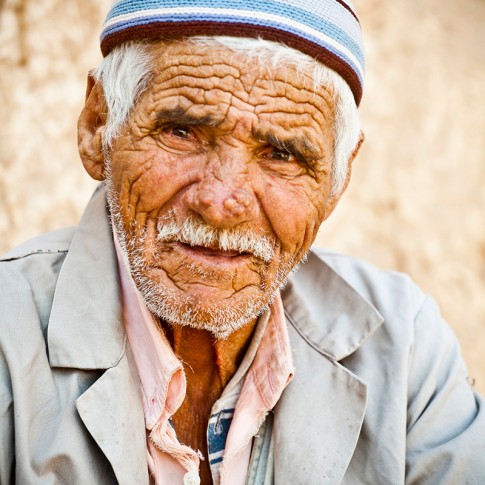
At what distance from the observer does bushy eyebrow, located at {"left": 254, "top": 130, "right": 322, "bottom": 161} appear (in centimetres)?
220

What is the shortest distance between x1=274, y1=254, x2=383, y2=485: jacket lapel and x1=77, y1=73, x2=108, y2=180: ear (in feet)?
3.14

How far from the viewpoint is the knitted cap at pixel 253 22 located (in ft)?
7.02

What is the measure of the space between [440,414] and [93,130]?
1752mm

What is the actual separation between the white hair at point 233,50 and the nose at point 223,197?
0.38 meters

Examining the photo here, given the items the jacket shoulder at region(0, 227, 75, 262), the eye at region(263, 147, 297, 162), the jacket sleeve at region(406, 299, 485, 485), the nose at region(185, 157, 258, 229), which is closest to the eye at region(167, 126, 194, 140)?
the nose at region(185, 157, 258, 229)

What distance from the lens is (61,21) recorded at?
4.59 m

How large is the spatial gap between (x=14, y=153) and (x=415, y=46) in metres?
3.10

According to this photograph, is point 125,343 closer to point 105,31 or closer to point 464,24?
point 105,31

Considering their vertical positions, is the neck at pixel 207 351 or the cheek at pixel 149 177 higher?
the cheek at pixel 149 177

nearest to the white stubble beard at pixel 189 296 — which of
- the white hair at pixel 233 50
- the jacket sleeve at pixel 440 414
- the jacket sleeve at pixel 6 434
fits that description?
the white hair at pixel 233 50

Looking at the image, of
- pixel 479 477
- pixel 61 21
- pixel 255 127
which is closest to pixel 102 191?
pixel 255 127

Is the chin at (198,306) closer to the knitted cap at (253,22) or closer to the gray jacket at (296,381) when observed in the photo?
the gray jacket at (296,381)

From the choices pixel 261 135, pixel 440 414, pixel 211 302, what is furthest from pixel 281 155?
pixel 440 414

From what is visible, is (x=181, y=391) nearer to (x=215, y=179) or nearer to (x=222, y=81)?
(x=215, y=179)
